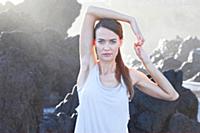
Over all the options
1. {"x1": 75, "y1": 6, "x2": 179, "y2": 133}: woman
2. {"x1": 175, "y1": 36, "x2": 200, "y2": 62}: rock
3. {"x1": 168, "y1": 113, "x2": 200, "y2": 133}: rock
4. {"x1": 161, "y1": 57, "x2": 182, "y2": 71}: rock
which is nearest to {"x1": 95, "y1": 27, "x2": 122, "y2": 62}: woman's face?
{"x1": 75, "y1": 6, "x2": 179, "y2": 133}: woman

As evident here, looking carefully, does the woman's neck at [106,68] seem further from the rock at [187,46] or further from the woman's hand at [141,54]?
the rock at [187,46]

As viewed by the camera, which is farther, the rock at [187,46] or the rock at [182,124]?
the rock at [187,46]

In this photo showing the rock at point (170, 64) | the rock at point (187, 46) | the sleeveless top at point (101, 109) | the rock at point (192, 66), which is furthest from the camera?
the rock at point (187, 46)

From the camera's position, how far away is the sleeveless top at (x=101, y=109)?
184 cm

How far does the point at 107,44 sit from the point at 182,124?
10512 millimetres

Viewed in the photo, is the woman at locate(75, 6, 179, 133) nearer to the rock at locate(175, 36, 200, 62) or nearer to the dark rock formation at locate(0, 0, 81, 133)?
the dark rock formation at locate(0, 0, 81, 133)

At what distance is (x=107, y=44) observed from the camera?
1903mm

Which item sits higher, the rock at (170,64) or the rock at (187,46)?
the rock at (187,46)

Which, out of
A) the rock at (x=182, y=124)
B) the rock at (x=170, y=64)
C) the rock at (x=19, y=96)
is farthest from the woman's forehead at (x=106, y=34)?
the rock at (x=170, y=64)

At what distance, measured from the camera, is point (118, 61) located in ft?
6.46

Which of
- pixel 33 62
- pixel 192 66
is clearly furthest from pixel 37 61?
pixel 192 66

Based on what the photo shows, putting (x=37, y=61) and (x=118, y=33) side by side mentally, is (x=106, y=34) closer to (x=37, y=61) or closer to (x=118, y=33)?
(x=118, y=33)

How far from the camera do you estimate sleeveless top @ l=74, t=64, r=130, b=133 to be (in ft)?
6.04

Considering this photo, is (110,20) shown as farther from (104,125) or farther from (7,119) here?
(7,119)
